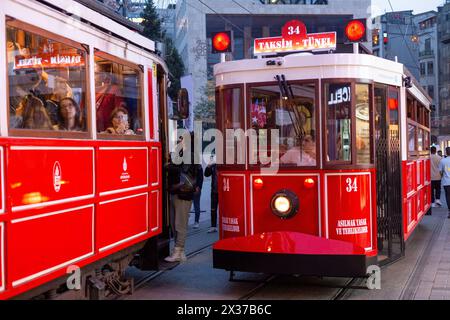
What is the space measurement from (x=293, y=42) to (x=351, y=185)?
5.92 feet

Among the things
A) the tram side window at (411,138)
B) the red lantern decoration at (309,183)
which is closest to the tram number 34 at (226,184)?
the red lantern decoration at (309,183)

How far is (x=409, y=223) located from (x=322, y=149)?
2975mm

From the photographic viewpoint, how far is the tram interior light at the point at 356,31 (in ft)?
22.3

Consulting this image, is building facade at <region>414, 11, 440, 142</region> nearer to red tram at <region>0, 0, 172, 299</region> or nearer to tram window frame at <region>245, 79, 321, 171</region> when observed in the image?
tram window frame at <region>245, 79, 321, 171</region>

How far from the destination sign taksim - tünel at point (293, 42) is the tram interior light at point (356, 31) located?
28 cm

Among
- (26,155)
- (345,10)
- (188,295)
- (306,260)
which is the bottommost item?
(188,295)

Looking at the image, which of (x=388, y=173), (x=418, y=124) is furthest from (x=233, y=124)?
(x=418, y=124)

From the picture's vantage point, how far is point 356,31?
6816 millimetres

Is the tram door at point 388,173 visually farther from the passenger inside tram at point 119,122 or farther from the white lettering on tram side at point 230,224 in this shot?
the passenger inside tram at point 119,122

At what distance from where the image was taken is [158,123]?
696 centimetres

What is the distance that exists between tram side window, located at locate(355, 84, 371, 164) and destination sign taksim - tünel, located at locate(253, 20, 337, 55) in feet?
2.27
